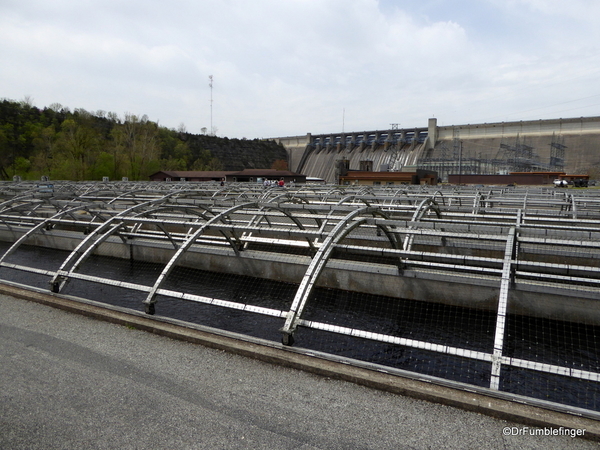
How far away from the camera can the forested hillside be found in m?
51.6

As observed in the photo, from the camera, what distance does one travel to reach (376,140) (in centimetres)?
9831

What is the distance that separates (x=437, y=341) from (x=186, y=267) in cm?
751

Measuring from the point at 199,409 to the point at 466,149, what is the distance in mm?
91604

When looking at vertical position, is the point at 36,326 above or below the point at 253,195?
below

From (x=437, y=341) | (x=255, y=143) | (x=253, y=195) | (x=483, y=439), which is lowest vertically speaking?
(x=437, y=341)

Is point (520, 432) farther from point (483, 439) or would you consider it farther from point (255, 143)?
point (255, 143)

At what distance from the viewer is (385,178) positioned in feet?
157

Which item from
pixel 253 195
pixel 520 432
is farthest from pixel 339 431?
pixel 253 195

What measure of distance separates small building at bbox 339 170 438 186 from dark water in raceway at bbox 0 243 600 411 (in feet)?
123

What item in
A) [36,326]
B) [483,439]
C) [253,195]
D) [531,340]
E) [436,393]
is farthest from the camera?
[253,195]

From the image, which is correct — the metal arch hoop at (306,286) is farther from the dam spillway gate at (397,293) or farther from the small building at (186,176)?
the small building at (186,176)

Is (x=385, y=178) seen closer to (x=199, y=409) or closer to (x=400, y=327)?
(x=400, y=327)

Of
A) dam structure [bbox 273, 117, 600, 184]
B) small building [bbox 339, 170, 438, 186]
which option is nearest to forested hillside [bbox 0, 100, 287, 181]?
dam structure [bbox 273, 117, 600, 184]

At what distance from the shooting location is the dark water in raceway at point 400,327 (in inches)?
244
